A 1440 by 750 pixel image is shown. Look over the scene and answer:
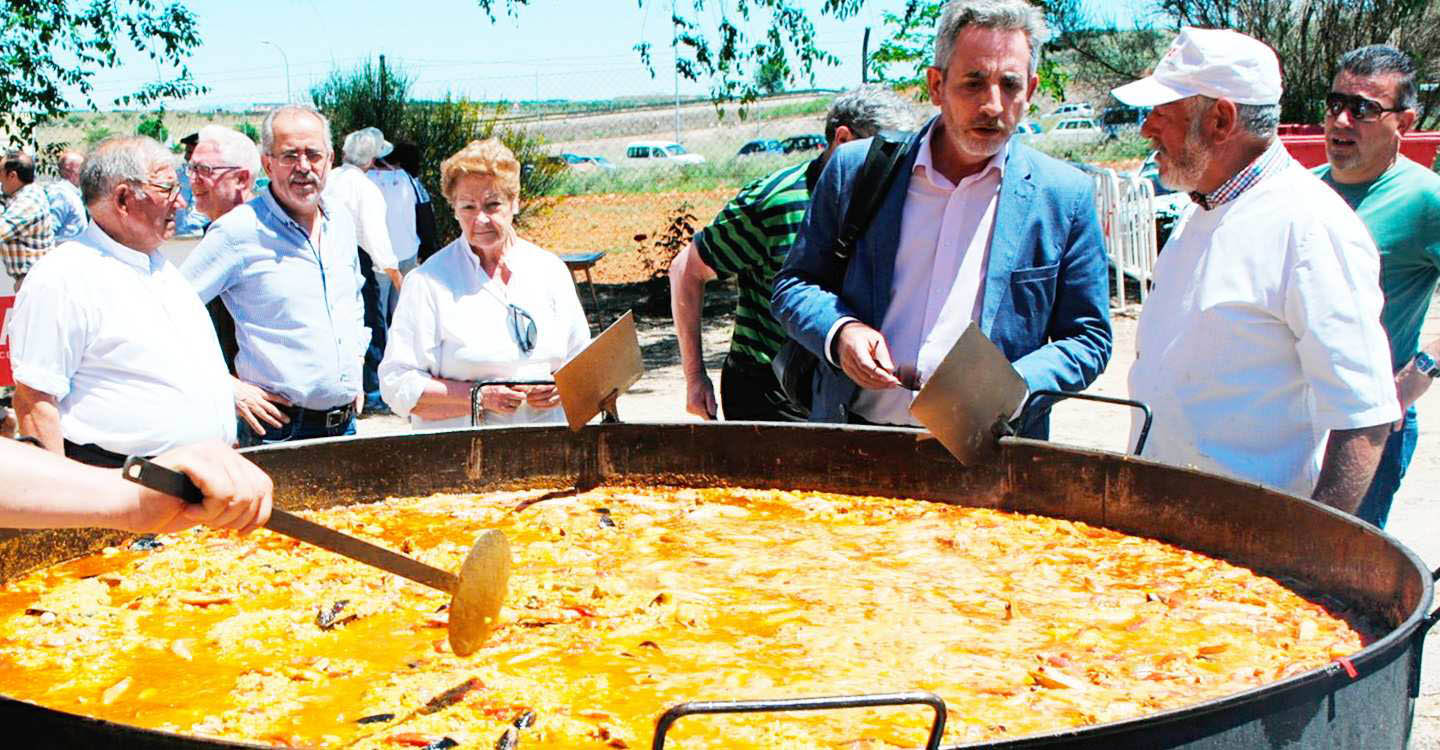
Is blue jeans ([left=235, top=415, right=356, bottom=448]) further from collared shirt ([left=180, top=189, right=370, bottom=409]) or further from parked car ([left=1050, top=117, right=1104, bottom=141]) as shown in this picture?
parked car ([left=1050, top=117, right=1104, bottom=141])

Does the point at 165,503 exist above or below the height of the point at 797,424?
above

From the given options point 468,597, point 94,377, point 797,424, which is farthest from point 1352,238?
point 94,377

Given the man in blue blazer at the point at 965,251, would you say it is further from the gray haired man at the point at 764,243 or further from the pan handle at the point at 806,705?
the pan handle at the point at 806,705

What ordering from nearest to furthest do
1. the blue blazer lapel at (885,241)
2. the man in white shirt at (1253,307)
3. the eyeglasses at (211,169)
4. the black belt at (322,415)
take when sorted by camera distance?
the man in white shirt at (1253,307), the blue blazer lapel at (885,241), the black belt at (322,415), the eyeglasses at (211,169)

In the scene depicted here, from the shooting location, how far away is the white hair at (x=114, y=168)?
394 cm

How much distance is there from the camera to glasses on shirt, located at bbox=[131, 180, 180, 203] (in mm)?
3975

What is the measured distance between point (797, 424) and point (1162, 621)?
107 centimetres

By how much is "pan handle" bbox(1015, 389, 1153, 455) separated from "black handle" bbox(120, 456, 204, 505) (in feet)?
5.20

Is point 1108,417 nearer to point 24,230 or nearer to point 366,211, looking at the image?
point 366,211

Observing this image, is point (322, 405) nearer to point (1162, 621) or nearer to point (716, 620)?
point (716, 620)

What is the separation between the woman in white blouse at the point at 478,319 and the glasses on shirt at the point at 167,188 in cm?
70

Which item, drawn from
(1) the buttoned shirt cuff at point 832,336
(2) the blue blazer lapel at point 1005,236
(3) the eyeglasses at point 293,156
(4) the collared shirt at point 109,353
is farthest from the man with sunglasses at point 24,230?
(2) the blue blazer lapel at point 1005,236

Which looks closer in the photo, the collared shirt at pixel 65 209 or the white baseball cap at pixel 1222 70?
the white baseball cap at pixel 1222 70

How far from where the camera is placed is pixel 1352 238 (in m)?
2.93
